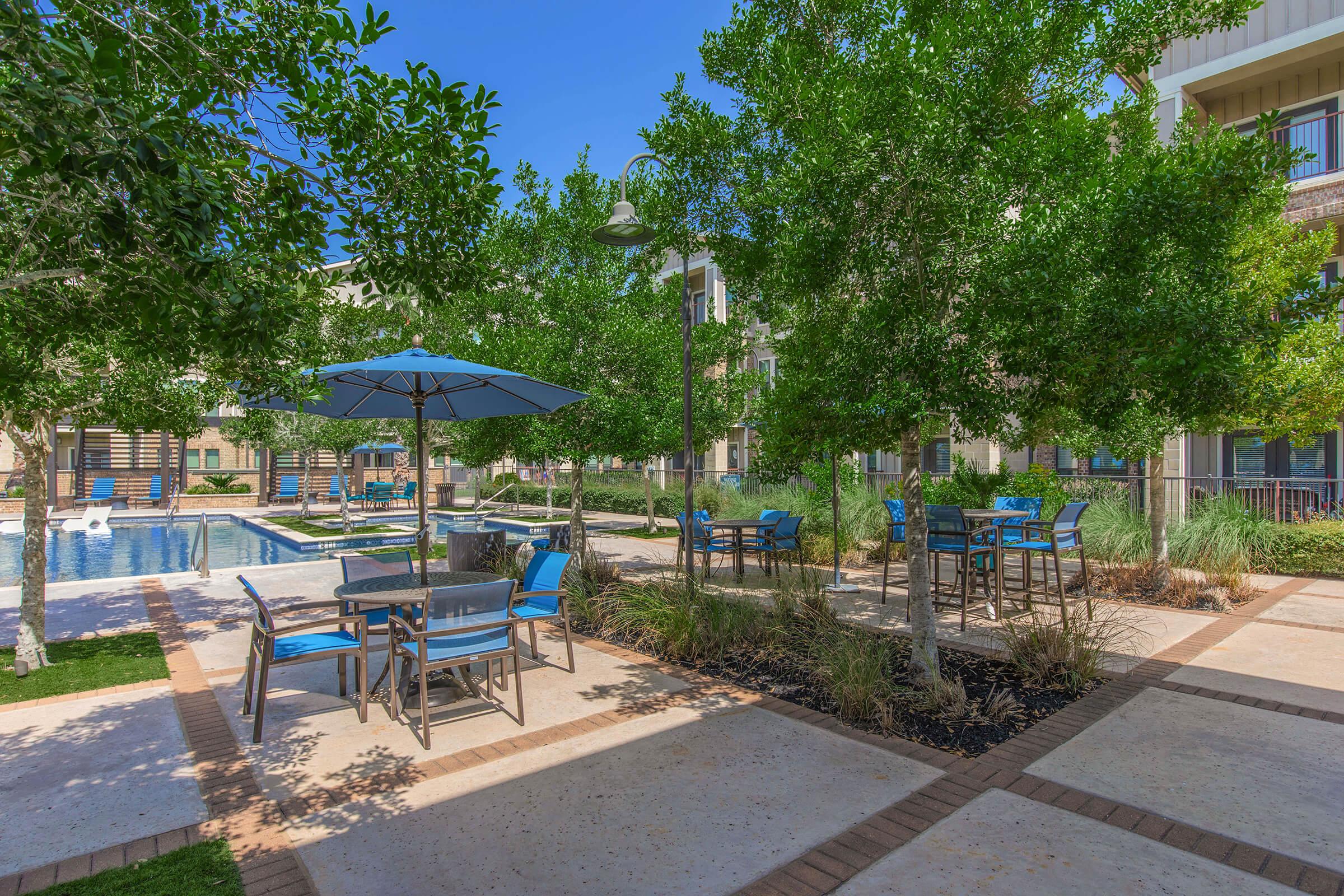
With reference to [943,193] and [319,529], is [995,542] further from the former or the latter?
[319,529]

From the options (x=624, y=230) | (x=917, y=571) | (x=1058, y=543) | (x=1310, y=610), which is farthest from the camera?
(x=1310, y=610)

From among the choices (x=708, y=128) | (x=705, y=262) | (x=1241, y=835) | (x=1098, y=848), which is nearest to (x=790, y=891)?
(x=1098, y=848)

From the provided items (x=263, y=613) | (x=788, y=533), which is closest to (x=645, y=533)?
(x=788, y=533)

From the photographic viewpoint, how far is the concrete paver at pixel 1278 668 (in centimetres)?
545

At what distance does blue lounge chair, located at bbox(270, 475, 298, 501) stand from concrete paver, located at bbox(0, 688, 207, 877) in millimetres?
25868

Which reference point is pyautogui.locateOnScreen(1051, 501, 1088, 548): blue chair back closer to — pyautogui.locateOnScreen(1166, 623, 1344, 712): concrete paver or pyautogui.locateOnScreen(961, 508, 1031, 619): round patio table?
pyautogui.locateOnScreen(961, 508, 1031, 619): round patio table

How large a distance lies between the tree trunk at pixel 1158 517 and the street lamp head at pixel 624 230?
7.53 metres

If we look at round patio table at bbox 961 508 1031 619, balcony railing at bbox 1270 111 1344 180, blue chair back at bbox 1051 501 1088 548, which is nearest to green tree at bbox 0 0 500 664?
round patio table at bbox 961 508 1031 619

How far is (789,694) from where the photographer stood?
5531mm

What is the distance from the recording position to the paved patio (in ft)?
10.3

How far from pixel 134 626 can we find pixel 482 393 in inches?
197

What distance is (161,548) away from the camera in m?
17.3

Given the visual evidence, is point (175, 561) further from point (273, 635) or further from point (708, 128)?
point (708, 128)

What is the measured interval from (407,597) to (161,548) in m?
16.3
